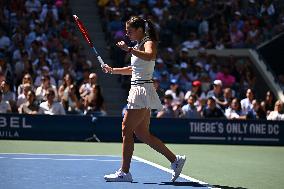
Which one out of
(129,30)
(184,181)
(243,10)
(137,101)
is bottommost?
(184,181)

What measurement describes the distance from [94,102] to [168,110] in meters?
1.81

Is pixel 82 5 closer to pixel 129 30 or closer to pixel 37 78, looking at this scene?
pixel 37 78

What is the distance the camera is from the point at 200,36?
24.7 metres

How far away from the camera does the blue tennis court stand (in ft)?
29.5

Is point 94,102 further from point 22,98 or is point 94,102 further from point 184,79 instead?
point 184,79

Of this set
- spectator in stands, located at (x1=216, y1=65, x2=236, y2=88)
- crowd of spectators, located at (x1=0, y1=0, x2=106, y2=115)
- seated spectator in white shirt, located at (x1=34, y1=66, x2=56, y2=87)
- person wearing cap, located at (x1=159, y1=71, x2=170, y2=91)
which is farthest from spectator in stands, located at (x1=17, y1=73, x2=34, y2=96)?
spectator in stands, located at (x1=216, y1=65, x2=236, y2=88)

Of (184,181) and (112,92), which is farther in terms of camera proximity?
(112,92)

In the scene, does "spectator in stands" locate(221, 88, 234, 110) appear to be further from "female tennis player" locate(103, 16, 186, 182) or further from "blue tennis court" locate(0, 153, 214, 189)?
"female tennis player" locate(103, 16, 186, 182)

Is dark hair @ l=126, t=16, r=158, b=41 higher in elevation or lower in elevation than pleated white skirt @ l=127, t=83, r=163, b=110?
higher

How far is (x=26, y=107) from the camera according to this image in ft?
58.6

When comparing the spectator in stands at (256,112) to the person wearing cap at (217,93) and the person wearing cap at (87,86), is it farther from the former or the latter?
the person wearing cap at (87,86)

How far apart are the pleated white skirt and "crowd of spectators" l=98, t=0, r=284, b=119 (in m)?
10.2

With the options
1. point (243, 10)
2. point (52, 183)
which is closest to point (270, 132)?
point (243, 10)

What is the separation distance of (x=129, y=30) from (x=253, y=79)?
13602 mm
